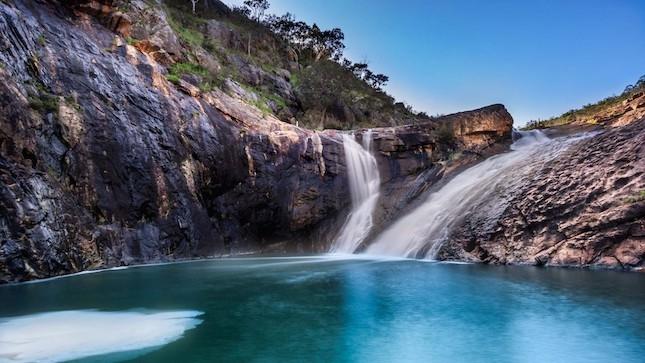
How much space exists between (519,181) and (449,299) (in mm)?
8963

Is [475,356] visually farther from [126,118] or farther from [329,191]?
[329,191]

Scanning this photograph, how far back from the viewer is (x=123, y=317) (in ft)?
25.1

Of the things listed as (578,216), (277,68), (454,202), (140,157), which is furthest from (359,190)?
(277,68)

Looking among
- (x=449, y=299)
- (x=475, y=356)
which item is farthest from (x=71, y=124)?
(x=475, y=356)

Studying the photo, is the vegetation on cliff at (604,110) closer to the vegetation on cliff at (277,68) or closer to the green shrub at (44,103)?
the vegetation on cliff at (277,68)

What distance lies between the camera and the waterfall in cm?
2111

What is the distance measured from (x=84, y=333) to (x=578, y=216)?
12.6m

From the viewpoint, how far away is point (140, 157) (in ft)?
53.4

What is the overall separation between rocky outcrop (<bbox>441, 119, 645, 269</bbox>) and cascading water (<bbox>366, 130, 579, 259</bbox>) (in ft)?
2.43

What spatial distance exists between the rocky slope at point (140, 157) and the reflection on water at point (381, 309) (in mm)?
1889

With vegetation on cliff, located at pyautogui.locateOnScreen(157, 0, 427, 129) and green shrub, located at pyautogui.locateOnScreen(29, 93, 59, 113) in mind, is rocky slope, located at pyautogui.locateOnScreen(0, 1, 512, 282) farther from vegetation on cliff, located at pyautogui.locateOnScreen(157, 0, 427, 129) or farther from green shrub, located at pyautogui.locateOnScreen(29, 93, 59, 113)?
vegetation on cliff, located at pyautogui.locateOnScreen(157, 0, 427, 129)

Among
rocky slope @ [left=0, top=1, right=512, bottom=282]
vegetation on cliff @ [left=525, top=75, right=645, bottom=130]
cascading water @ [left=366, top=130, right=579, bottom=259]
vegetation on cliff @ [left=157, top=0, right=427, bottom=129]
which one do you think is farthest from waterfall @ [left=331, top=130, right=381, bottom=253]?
vegetation on cliff @ [left=525, top=75, right=645, bottom=130]

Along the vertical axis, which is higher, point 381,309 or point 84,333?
point 84,333

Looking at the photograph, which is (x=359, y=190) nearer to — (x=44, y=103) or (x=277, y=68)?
(x=44, y=103)
